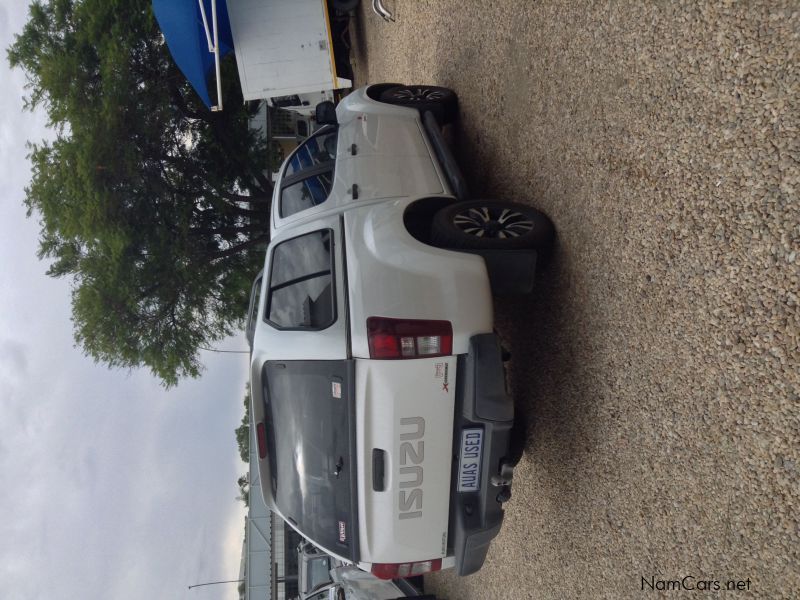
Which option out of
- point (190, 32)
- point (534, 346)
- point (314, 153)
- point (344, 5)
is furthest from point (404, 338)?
point (344, 5)

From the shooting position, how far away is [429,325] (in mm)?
3617

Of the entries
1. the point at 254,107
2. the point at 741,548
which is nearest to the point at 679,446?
the point at 741,548

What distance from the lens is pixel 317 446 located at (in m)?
3.77

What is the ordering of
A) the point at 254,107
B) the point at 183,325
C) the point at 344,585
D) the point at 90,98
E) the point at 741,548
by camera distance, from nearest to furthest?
the point at 741,548 < the point at 344,585 < the point at 90,98 < the point at 183,325 < the point at 254,107

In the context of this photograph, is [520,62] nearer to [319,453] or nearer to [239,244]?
[319,453]

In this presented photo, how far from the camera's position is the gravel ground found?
238 centimetres

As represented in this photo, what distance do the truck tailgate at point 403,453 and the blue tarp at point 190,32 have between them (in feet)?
28.1

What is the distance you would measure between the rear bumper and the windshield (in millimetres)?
692

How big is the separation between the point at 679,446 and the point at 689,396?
0.90 ft

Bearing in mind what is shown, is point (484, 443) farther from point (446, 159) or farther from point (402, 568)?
point (446, 159)

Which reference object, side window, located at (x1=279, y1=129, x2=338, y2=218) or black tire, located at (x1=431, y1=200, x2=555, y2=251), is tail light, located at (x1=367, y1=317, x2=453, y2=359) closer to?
black tire, located at (x1=431, y1=200, x2=555, y2=251)

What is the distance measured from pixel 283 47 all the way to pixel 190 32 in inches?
70.0

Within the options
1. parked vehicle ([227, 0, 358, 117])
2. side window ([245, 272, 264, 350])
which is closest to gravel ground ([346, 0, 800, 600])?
side window ([245, 272, 264, 350])

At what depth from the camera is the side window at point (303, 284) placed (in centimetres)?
385
